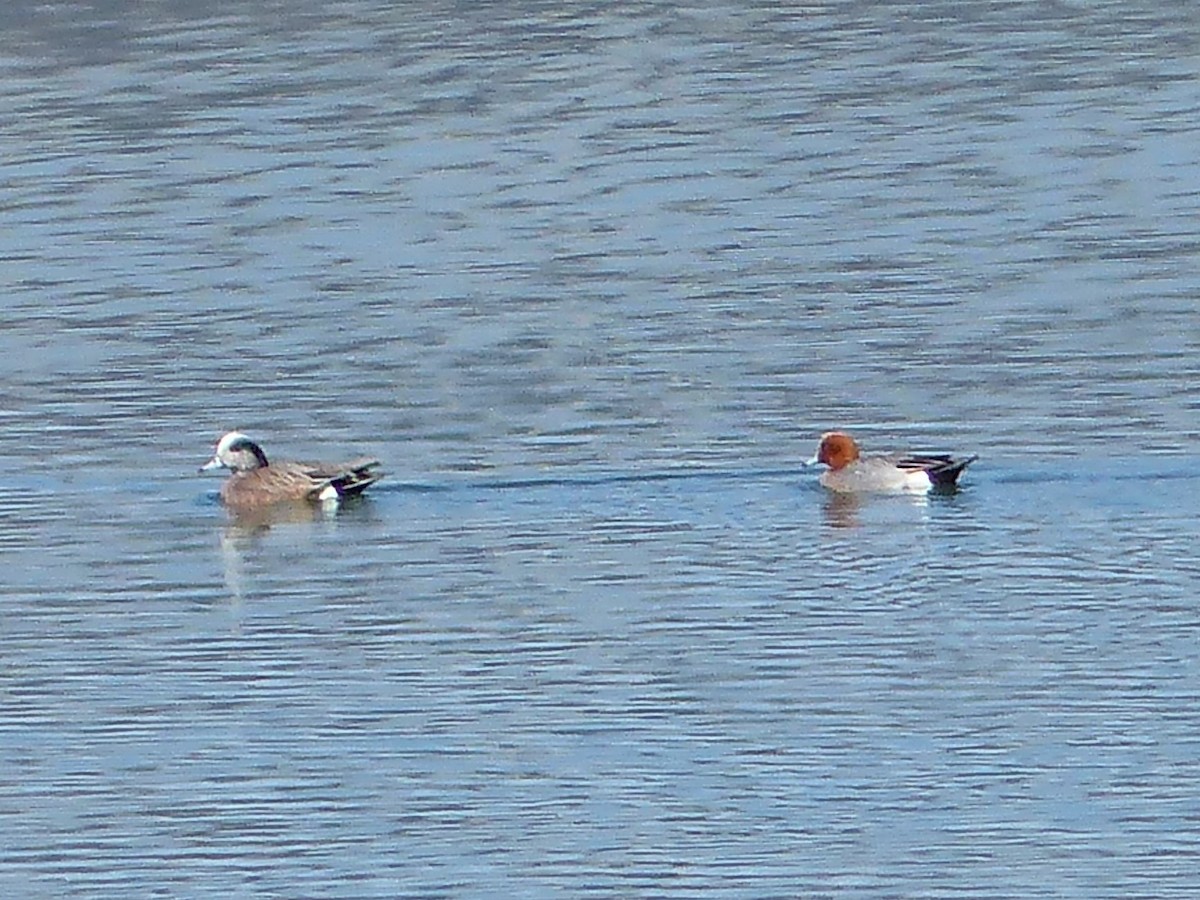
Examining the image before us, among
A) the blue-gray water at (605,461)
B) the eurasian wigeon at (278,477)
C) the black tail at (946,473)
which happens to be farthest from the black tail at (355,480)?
the black tail at (946,473)

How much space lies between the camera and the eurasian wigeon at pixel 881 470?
17078mm

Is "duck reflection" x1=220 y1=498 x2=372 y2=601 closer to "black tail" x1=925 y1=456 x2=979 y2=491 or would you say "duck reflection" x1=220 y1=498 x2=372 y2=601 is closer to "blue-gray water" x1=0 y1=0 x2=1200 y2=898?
"blue-gray water" x1=0 y1=0 x2=1200 y2=898

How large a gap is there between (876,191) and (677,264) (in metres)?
3.05

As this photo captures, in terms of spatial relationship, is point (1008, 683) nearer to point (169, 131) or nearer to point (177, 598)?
point (177, 598)

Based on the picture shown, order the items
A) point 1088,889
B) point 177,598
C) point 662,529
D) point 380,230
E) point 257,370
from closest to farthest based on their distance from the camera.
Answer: point 1088,889 → point 177,598 → point 662,529 → point 257,370 → point 380,230

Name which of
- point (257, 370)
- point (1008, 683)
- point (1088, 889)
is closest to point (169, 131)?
point (257, 370)

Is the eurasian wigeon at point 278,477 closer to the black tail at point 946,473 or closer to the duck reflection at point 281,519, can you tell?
the duck reflection at point 281,519

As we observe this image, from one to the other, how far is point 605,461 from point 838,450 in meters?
1.21

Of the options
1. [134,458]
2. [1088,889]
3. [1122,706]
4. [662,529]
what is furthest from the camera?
[134,458]

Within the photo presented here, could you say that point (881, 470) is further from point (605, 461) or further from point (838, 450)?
point (605, 461)

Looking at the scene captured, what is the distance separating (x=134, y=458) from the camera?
725 inches

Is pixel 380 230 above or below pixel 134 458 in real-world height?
above

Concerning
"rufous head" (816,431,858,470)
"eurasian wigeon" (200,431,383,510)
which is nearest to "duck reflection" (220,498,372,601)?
"eurasian wigeon" (200,431,383,510)

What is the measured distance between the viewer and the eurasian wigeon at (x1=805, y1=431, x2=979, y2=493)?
17.1 meters
